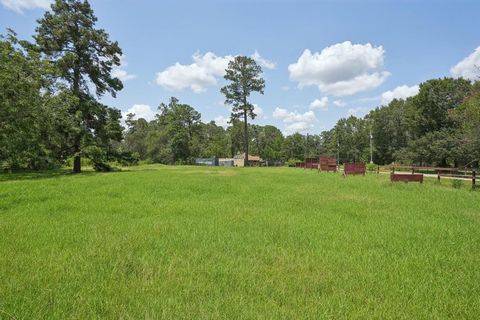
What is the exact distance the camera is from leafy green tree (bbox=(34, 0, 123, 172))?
29.9 metres

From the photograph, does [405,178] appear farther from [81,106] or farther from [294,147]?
[294,147]

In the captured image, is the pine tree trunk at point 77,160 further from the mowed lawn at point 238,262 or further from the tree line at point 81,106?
the mowed lawn at point 238,262

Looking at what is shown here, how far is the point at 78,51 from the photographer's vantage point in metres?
31.3

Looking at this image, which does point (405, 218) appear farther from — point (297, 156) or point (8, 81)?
point (297, 156)

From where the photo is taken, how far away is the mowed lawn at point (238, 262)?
3.60 m

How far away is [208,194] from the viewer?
42.4 feet

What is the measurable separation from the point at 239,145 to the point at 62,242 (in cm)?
11173

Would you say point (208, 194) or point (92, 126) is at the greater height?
point (92, 126)

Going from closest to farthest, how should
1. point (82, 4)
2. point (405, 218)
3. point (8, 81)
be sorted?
point (405, 218) < point (8, 81) < point (82, 4)

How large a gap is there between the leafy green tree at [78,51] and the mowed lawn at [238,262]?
22711 mm

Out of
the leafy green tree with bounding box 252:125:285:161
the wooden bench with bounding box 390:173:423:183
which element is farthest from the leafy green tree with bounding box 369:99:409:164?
the wooden bench with bounding box 390:173:423:183

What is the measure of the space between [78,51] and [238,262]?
32.3 m

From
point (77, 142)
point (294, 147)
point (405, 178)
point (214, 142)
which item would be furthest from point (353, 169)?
point (294, 147)

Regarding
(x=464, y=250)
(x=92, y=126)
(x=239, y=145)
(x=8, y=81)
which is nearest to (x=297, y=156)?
(x=239, y=145)
